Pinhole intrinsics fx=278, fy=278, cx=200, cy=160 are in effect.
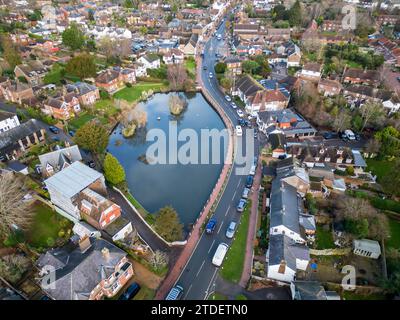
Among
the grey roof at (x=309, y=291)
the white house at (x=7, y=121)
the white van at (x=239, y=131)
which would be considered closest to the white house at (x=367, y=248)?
the grey roof at (x=309, y=291)

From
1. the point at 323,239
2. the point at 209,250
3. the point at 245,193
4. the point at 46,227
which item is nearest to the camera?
the point at 209,250

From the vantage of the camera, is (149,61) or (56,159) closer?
(56,159)

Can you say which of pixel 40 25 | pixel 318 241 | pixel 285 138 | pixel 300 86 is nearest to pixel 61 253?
pixel 318 241

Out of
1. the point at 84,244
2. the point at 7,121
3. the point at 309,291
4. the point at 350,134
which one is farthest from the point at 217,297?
the point at 7,121

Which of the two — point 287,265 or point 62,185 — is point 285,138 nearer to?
point 287,265

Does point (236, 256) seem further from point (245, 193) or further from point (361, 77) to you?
point (361, 77)

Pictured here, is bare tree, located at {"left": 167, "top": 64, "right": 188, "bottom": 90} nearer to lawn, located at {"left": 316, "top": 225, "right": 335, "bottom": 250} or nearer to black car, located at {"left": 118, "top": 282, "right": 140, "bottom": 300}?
lawn, located at {"left": 316, "top": 225, "right": 335, "bottom": 250}
